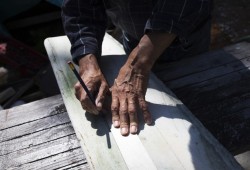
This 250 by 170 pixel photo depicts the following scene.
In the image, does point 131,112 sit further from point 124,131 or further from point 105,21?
point 105,21

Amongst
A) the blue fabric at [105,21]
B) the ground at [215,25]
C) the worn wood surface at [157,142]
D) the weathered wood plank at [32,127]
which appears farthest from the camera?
the ground at [215,25]

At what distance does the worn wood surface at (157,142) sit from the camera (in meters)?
1.21

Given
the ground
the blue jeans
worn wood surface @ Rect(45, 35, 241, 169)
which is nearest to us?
worn wood surface @ Rect(45, 35, 241, 169)

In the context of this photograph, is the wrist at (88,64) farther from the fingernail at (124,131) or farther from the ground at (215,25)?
the ground at (215,25)

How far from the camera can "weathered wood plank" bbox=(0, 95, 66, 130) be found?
169 centimetres

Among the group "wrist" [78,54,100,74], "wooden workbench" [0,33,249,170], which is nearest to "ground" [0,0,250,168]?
"wooden workbench" [0,33,249,170]

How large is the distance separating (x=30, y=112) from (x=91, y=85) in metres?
0.38

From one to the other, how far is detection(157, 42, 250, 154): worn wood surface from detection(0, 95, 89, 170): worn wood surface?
21.3 inches

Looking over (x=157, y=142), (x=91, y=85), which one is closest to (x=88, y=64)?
(x=91, y=85)

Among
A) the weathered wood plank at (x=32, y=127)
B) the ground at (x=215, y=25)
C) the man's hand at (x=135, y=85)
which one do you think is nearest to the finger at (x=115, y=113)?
the man's hand at (x=135, y=85)

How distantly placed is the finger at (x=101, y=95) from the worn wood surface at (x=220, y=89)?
380 millimetres

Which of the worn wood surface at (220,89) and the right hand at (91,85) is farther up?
the right hand at (91,85)

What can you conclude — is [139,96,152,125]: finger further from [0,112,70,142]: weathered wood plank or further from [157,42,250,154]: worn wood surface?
[0,112,70,142]: weathered wood plank

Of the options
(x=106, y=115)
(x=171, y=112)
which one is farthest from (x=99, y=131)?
(x=171, y=112)
